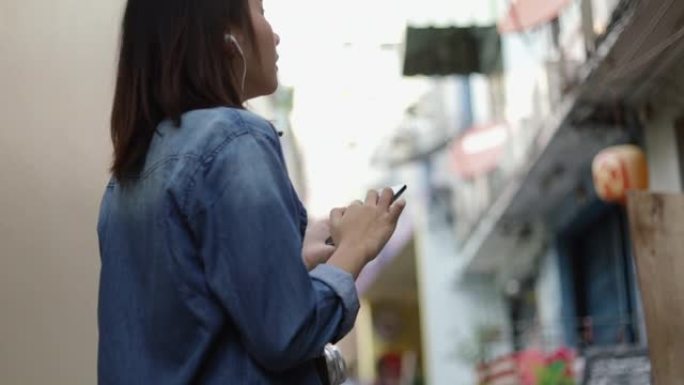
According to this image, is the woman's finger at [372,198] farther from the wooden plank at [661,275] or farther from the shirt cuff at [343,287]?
the wooden plank at [661,275]

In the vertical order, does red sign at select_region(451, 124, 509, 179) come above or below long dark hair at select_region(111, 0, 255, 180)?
below

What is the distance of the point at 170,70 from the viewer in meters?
1.60

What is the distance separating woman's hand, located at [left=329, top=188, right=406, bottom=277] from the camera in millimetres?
1580

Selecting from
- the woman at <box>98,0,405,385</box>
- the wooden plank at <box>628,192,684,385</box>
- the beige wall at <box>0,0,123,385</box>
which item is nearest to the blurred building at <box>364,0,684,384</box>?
the wooden plank at <box>628,192,684,385</box>

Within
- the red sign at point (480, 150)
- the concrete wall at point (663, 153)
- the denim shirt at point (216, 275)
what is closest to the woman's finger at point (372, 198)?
the denim shirt at point (216, 275)

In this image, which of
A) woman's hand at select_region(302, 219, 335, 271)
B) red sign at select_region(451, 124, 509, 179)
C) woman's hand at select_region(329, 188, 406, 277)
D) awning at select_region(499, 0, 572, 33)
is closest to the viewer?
woman's hand at select_region(329, 188, 406, 277)

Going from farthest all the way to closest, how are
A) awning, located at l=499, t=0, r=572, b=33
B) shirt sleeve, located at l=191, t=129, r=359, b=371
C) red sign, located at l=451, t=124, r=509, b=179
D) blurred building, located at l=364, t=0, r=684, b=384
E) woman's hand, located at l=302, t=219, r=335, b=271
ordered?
1. red sign, located at l=451, t=124, r=509, b=179
2. awning, located at l=499, t=0, r=572, b=33
3. blurred building, located at l=364, t=0, r=684, b=384
4. woman's hand, located at l=302, t=219, r=335, b=271
5. shirt sleeve, located at l=191, t=129, r=359, b=371

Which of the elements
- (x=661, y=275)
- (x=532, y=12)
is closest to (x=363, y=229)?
(x=661, y=275)

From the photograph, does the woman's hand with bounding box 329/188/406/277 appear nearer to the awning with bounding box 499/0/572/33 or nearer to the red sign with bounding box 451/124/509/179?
the awning with bounding box 499/0/572/33

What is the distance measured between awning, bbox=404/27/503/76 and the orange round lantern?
9.28ft

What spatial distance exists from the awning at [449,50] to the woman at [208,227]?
10.3 meters

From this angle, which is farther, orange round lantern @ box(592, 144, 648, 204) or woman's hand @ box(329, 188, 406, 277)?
orange round lantern @ box(592, 144, 648, 204)

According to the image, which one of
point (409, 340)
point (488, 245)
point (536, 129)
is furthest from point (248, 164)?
→ point (409, 340)

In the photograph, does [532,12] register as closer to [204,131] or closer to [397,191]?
[397,191]
